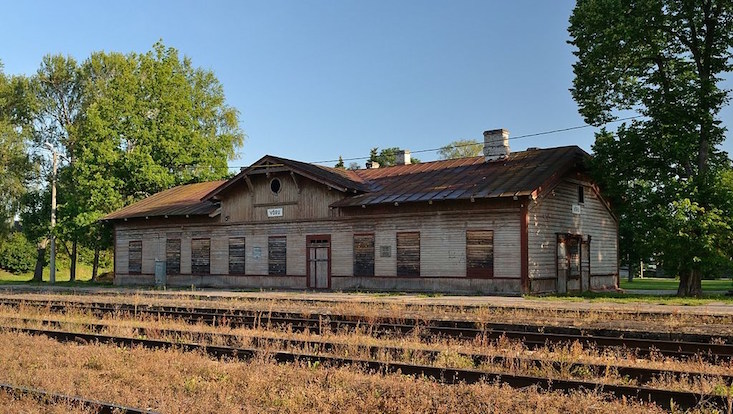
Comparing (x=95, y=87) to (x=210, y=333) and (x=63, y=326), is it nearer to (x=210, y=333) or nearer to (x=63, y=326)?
(x=63, y=326)

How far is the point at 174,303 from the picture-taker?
2255 cm

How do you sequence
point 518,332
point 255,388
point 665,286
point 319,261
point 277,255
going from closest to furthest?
point 255,388 → point 518,332 → point 319,261 → point 277,255 → point 665,286

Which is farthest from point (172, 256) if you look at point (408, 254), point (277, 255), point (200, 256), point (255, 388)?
point (255, 388)

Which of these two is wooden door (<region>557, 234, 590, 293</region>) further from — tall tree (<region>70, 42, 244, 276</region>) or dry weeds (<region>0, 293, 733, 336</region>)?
tall tree (<region>70, 42, 244, 276</region>)

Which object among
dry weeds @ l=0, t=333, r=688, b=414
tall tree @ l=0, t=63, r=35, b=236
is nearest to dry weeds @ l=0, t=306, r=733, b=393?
dry weeds @ l=0, t=333, r=688, b=414

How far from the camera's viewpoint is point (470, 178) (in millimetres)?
27875

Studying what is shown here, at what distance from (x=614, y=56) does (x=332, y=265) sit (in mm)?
13680

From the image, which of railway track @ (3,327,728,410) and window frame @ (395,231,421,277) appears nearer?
railway track @ (3,327,728,410)

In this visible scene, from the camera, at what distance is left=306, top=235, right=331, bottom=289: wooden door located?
29.4m

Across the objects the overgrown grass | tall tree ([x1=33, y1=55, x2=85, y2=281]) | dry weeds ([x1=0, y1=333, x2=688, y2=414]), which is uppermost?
tall tree ([x1=33, y1=55, x2=85, y2=281])

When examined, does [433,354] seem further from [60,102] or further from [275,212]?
[60,102]

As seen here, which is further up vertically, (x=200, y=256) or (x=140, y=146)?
(x=140, y=146)

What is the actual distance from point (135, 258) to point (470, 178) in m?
A: 18.9

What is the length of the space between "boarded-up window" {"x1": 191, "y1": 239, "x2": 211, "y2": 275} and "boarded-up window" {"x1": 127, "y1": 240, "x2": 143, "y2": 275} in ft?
13.4
